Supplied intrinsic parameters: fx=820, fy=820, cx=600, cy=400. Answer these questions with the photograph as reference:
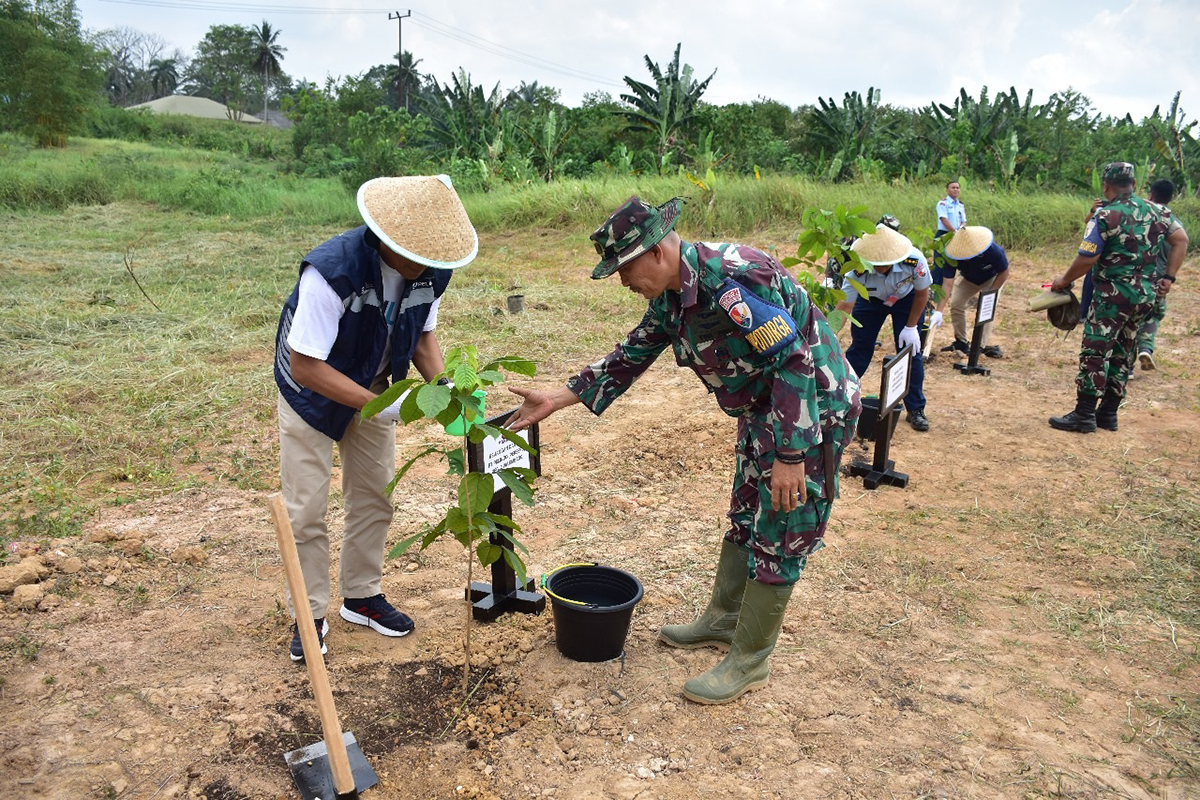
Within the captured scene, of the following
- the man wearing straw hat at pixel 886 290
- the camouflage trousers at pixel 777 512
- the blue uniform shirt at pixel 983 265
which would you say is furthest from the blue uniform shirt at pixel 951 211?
the camouflage trousers at pixel 777 512

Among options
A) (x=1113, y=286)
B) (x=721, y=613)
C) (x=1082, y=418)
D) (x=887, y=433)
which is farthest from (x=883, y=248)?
(x=721, y=613)

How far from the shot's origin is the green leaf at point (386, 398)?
7.57ft

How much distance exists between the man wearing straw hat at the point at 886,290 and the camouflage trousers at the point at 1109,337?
1118mm

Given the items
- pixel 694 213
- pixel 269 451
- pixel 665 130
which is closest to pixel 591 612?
pixel 269 451

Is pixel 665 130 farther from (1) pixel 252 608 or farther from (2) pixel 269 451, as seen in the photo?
(1) pixel 252 608

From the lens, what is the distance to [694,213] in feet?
46.3

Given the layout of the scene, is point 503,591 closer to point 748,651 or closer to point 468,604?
point 468,604

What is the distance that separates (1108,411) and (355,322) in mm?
5245

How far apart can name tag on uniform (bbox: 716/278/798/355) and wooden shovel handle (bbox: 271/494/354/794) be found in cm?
128

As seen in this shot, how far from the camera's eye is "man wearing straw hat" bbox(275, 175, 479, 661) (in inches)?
95.4

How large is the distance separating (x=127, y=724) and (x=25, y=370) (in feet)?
16.4

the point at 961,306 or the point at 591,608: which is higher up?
the point at 961,306

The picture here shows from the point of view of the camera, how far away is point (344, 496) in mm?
2928

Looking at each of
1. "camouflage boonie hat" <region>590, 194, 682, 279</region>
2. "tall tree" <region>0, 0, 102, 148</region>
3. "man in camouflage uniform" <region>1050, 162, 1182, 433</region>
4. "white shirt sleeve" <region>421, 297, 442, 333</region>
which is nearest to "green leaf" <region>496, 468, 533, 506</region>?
"white shirt sleeve" <region>421, 297, 442, 333</region>
